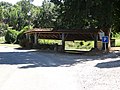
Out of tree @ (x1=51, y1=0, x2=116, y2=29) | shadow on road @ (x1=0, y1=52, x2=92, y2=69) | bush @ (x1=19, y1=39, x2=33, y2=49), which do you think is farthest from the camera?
bush @ (x1=19, y1=39, x2=33, y2=49)

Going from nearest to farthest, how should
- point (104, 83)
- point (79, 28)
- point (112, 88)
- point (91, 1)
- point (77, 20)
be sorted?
point (112, 88) → point (104, 83) → point (91, 1) → point (77, 20) → point (79, 28)

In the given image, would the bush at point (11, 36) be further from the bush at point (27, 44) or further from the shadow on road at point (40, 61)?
the shadow on road at point (40, 61)

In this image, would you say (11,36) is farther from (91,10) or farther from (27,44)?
(91,10)

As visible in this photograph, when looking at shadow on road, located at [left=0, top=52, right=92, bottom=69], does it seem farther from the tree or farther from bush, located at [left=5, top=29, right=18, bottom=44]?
bush, located at [left=5, top=29, right=18, bottom=44]

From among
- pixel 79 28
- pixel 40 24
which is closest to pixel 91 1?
pixel 79 28

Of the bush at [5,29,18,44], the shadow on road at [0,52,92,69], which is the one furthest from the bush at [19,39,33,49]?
the shadow on road at [0,52,92,69]

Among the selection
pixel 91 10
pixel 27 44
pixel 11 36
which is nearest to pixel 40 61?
pixel 91 10

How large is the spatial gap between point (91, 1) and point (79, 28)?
8.86m

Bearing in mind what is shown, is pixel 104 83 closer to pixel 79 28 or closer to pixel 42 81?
pixel 42 81

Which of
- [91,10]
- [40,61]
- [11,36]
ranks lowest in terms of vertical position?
[40,61]

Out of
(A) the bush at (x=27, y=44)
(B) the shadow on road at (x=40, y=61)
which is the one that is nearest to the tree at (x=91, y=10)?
(B) the shadow on road at (x=40, y=61)

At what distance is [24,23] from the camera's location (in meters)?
98.5

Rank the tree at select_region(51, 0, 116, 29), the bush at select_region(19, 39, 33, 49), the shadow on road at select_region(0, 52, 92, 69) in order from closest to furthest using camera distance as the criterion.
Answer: the shadow on road at select_region(0, 52, 92, 69) < the tree at select_region(51, 0, 116, 29) < the bush at select_region(19, 39, 33, 49)

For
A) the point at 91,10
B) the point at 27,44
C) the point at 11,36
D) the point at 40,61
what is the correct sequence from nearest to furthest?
Result: the point at 40,61
the point at 91,10
the point at 27,44
the point at 11,36
